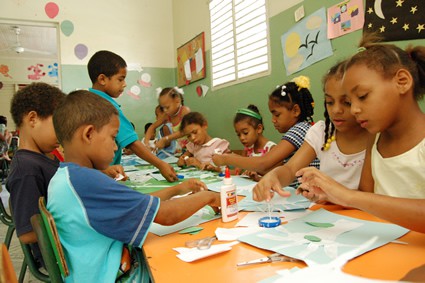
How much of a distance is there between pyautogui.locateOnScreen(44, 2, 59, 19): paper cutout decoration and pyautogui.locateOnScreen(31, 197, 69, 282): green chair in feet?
13.7

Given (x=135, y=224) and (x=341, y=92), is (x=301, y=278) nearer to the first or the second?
(x=135, y=224)

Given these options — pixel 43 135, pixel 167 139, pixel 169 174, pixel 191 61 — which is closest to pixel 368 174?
pixel 169 174

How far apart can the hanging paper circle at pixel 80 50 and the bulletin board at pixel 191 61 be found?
1261 mm

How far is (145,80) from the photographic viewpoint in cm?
469

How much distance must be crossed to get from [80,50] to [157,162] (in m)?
3.10

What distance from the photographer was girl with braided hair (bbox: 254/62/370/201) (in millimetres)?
1294

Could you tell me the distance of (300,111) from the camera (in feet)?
6.29

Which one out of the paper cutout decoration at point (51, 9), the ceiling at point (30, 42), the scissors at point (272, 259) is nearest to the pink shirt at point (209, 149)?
the scissors at point (272, 259)

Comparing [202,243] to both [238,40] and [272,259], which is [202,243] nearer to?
[272,259]

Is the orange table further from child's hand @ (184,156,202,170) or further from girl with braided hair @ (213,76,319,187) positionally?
child's hand @ (184,156,202,170)

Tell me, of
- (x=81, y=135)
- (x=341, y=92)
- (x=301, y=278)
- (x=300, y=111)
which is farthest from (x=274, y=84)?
(x=301, y=278)

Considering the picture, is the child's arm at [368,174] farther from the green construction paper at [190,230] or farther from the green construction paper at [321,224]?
the green construction paper at [190,230]

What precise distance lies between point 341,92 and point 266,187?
1.76 feet

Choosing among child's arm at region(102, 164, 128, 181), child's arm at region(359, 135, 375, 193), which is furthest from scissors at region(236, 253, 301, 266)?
child's arm at region(102, 164, 128, 181)
